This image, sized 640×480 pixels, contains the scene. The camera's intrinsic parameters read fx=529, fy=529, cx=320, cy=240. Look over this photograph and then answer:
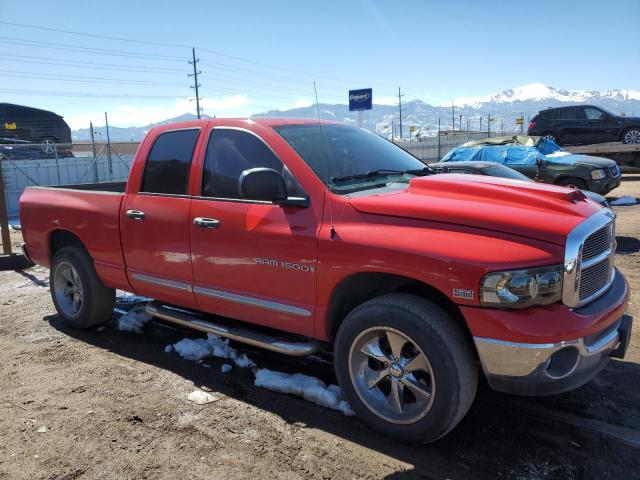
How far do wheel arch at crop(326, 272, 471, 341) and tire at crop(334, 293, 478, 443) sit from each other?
0.42 feet

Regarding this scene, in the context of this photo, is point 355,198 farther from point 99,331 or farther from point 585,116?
point 585,116

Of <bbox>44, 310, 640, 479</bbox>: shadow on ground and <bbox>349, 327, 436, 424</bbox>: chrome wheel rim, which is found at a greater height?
<bbox>349, 327, 436, 424</bbox>: chrome wheel rim

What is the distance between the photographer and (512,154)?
504 inches

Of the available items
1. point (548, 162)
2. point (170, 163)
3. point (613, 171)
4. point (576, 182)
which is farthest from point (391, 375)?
point (613, 171)

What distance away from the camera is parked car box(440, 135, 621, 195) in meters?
11.2

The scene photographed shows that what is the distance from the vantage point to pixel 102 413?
3.58 meters

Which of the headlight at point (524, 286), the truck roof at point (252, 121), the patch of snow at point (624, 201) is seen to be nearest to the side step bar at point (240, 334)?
the headlight at point (524, 286)

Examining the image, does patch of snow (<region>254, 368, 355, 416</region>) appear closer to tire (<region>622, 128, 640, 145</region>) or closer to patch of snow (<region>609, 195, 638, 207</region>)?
patch of snow (<region>609, 195, 638, 207</region>)

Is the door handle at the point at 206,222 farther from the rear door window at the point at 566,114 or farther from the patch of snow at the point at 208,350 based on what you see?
the rear door window at the point at 566,114

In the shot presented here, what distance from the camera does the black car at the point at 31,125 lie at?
22.5m

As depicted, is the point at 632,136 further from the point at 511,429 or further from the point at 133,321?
the point at 133,321

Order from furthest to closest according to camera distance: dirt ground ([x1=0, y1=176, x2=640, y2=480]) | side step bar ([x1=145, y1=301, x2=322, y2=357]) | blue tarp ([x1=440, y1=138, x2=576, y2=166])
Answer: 1. blue tarp ([x1=440, y1=138, x2=576, y2=166])
2. side step bar ([x1=145, y1=301, x2=322, y2=357])
3. dirt ground ([x1=0, y1=176, x2=640, y2=480])

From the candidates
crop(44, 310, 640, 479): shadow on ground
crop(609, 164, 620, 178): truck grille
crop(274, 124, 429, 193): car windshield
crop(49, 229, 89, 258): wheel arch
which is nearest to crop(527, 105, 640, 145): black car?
crop(609, 164, 620, 178): truck grille

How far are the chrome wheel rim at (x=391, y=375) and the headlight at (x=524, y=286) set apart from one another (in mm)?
537
